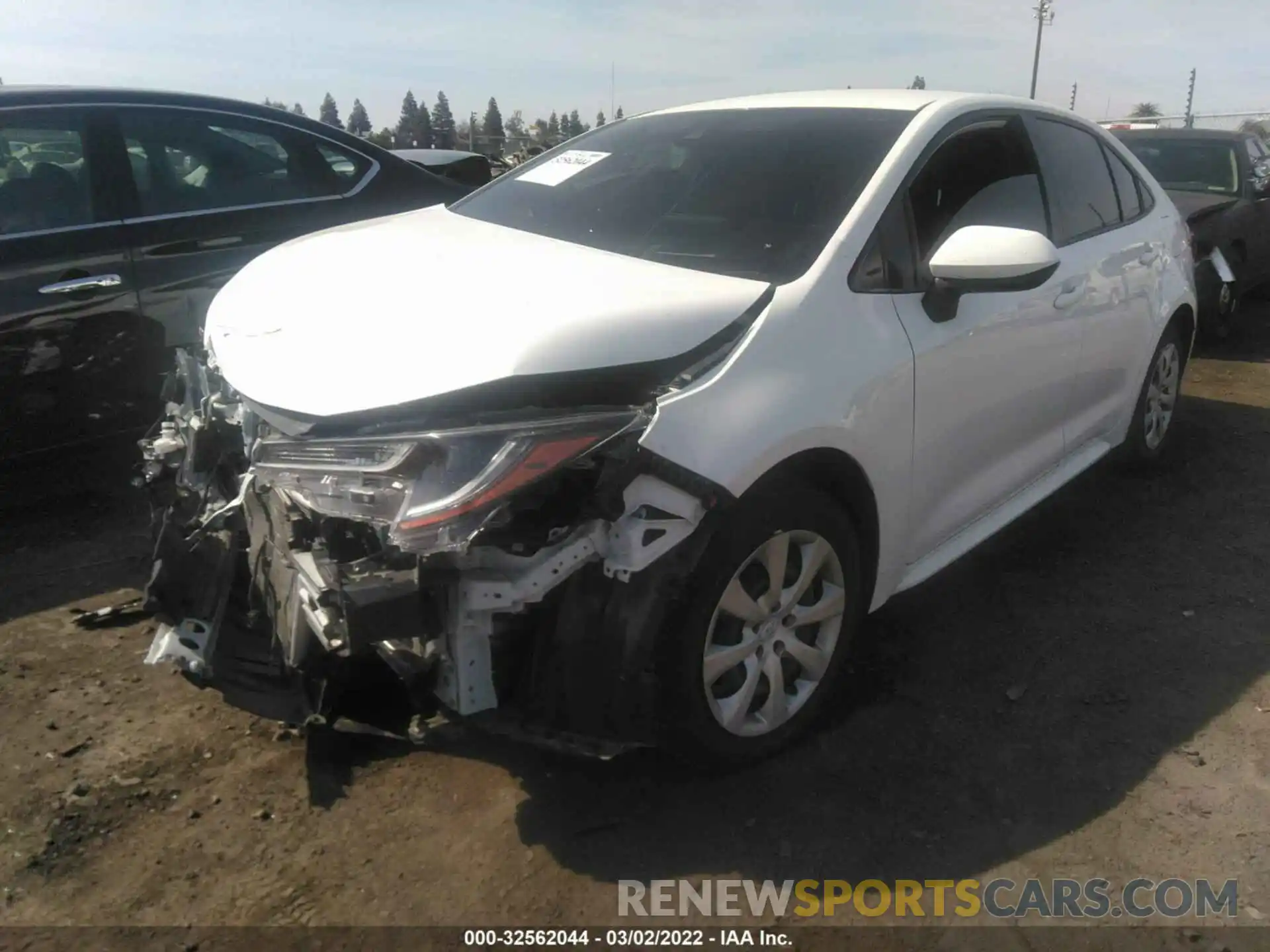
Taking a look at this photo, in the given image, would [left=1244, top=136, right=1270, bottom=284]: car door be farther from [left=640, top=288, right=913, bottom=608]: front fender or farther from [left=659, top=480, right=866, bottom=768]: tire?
[left=659, top=480, right=866, bottom=768]: tire

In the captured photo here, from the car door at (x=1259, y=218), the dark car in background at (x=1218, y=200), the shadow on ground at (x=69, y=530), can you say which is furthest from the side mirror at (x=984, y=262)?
the car door at (x=1259, y=218)

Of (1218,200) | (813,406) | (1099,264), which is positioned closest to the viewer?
(813,406)

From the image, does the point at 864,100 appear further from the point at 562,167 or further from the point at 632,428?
the point at 632,428

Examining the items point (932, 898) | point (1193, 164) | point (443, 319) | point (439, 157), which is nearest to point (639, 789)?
point (932, 898)

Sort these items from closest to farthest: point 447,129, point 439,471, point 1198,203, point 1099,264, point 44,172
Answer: point 439,471 < point 1099,264 < point 44,172 < point 1198,203 < point 447,129

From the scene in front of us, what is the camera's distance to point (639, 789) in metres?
2.63

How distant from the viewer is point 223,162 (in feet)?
14.8

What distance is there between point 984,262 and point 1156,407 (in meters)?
2.54

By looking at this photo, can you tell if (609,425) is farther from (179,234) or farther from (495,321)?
(179,234)

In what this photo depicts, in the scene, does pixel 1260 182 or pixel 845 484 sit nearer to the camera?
pixel 845 484

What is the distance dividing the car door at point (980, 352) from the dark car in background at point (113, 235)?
240 cm

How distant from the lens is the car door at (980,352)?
2.95 metres

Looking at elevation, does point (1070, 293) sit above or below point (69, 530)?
above

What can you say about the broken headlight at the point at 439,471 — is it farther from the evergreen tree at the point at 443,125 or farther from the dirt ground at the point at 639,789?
the evergreen tree at the point at 443,125
